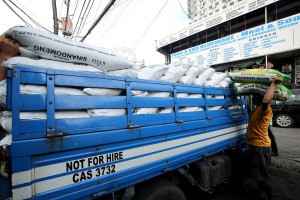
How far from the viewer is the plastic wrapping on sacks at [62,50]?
162 cm

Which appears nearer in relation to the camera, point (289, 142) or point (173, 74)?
point (173, 74)

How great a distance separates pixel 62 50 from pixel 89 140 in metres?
0.84

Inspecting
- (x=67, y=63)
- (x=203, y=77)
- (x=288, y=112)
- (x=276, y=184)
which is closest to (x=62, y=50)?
(x=67, y=63)

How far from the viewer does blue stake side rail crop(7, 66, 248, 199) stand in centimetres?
137

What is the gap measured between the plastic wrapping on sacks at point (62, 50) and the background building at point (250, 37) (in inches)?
429

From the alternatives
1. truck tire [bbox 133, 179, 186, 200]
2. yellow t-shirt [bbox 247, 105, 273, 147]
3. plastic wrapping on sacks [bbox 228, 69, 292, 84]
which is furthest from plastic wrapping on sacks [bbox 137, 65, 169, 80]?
yellow t-shirt [bbox 247, 105, 273, 147]

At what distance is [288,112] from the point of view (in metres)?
8.84

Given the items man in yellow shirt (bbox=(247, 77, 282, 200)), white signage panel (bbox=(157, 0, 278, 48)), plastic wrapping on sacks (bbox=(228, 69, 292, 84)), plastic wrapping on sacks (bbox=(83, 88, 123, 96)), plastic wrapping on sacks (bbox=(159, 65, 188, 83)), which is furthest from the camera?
white signage panel (bbox=(157, 0, 278, 48))

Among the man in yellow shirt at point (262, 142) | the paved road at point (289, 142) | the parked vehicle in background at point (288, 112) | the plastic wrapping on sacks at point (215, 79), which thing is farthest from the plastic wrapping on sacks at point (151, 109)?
the parked vehicle in background at point (288, 112)

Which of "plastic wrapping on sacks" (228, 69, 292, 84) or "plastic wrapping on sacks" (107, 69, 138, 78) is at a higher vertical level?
"plastic wrapping on sacks" (228, 69, 292, 84)

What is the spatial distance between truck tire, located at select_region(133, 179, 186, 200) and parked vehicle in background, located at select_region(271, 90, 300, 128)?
8.53 m

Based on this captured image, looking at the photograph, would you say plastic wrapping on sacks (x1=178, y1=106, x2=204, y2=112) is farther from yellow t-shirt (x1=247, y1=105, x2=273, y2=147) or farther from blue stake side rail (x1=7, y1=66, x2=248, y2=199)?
yellow t-shirt (x1=247, y1=105, x2=273, y2=147)

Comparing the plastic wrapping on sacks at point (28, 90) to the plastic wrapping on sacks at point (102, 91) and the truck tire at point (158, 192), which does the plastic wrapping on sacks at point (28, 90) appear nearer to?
the plastic wrapping on sacks at point (102, 91)

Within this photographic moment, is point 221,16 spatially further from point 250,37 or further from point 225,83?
point 225,83
